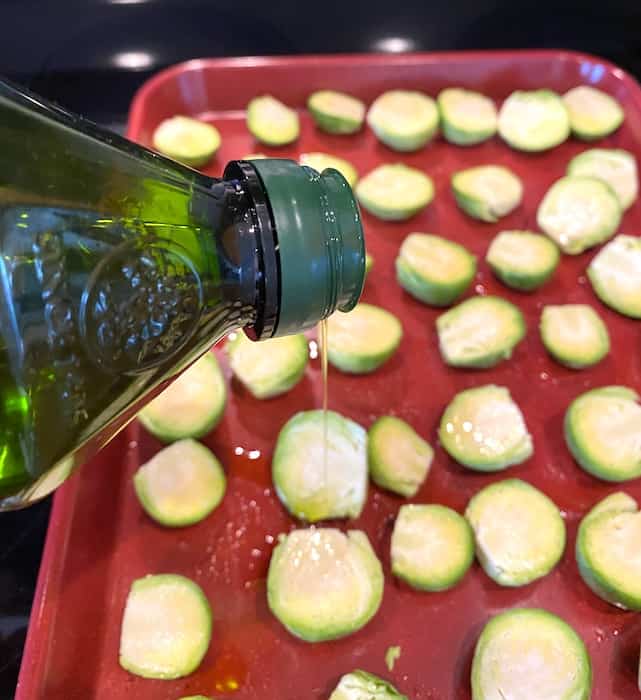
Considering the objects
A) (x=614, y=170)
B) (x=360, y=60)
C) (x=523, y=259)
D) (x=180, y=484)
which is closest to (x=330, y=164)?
(x=360, y=60)

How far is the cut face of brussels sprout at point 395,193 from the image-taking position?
1537mm

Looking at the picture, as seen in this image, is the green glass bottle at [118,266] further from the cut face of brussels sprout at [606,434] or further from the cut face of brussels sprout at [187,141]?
the cut face of brussels sprout at [187,141]

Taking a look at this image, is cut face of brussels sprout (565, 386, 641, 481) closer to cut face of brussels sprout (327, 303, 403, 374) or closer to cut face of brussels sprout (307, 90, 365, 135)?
cut face of brussels sprout (327, 303, 403, 374)

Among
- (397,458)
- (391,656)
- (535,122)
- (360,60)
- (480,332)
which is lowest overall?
(391,656)

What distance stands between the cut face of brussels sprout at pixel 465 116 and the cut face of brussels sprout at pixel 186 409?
32.3 inches

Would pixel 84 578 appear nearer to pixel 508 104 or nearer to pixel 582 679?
pixel 582 679

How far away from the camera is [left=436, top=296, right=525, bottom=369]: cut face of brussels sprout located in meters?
1.35

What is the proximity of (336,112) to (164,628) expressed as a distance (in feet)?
Result: 3.72

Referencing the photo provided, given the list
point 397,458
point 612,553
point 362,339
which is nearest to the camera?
point 612,553

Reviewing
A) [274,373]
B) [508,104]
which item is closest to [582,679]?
[274,373]

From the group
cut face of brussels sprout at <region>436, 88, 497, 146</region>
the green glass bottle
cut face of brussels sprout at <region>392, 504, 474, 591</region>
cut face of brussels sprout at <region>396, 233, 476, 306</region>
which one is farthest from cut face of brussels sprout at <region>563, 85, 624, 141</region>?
the green glass bottle

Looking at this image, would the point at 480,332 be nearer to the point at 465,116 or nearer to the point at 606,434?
the point at 606,434

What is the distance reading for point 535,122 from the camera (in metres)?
1.67

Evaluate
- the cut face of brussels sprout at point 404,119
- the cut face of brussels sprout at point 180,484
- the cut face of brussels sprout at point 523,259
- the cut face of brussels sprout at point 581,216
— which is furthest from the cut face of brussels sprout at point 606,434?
the cut face of brussels sprout at point 404,119
